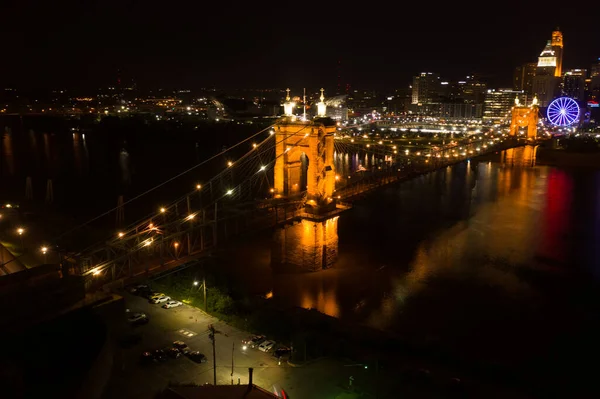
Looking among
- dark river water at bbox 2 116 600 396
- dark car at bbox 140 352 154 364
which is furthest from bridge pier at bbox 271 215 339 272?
dark car at bbox 140 352 154 364

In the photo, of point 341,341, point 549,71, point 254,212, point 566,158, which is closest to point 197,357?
point 341,341

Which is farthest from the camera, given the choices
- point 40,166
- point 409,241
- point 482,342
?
point 40,166

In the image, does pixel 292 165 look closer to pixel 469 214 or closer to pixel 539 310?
pixel 539 310

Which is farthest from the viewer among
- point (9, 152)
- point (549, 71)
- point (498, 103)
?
point (498, 103)

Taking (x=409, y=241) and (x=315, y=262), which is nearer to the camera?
(x=315, y=262)

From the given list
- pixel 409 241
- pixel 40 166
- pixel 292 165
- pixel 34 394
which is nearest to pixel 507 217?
pixel 409 241

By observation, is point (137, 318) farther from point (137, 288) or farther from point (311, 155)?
point (311, 155)

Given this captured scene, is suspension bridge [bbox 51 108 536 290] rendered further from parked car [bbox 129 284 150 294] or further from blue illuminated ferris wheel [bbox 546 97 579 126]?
blue illuminated ferris wheel [bbox 546 97 579 126]
